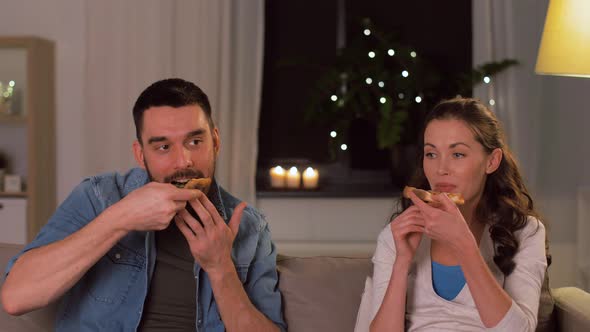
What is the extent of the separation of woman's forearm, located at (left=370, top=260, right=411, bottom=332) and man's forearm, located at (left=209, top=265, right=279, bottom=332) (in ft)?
0.97

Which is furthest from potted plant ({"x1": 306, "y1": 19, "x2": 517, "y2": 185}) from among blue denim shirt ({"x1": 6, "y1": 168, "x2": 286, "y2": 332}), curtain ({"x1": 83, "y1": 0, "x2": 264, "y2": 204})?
blue denim shirt ({"x1": 6, "y1": 168, "x2": 286, "y2": 332})

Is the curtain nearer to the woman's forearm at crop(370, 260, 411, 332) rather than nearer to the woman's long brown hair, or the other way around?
the woman's long brown hair

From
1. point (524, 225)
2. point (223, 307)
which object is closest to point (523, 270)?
point (524, 225)

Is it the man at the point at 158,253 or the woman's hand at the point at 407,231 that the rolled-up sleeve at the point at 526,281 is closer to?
the woman's hand at the point at 407,231

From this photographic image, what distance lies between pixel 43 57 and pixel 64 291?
2.97 metres

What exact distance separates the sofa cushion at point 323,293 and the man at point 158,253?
48 millimetres

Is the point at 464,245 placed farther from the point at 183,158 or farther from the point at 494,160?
the point at 183,158

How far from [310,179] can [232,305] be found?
8.55ft

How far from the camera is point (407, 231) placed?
1911 mm

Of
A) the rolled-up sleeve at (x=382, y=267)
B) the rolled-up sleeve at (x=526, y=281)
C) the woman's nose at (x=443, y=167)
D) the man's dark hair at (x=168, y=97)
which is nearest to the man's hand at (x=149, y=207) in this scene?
the man's dark hair at (x=168, y=97)

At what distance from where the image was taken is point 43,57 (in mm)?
4570

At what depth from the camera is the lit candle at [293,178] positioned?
4.53 metres

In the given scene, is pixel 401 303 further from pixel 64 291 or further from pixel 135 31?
pixel 135 31

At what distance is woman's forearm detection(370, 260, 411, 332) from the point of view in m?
1.88
